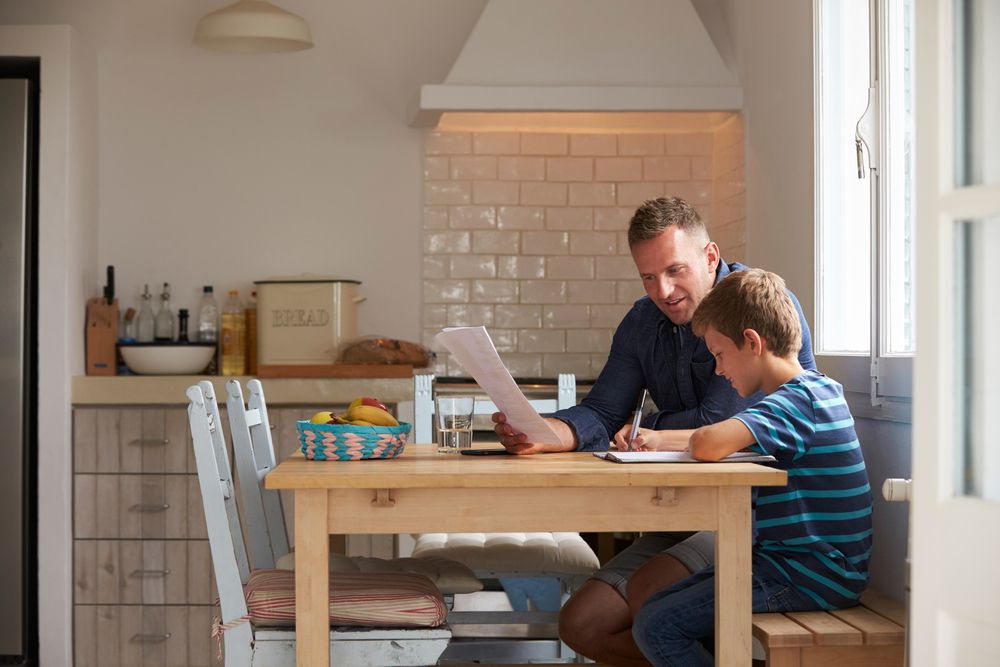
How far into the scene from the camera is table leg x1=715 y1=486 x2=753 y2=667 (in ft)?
5.14

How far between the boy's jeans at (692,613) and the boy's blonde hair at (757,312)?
0.43 metres

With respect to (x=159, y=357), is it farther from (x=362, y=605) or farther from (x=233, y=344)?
(x=362, y=605)

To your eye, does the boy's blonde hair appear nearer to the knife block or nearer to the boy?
the boy

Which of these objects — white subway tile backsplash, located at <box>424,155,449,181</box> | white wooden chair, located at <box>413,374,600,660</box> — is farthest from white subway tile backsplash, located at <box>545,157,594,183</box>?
white wooden chair, located at <box>413,374,600,660</box>

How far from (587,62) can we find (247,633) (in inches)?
91.4

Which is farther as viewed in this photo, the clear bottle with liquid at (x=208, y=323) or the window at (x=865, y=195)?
the clear bottle with liquid at (x=208, y=323)

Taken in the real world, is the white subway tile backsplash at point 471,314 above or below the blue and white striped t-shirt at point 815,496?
above

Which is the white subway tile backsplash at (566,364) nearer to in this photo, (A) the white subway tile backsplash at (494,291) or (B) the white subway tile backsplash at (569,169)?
(A) the white subway tile backsplash at (494,291)

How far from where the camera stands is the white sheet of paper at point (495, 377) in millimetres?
1630

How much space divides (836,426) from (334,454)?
3.06 ft

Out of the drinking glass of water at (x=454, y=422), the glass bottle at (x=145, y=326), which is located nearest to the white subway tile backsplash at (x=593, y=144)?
the glass bottle at (x=145, y=326)

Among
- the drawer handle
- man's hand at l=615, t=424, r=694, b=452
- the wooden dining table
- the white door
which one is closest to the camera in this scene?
the white door

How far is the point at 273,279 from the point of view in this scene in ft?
11.3

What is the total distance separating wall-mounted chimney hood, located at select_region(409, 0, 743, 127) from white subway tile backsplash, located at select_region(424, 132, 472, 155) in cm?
46
